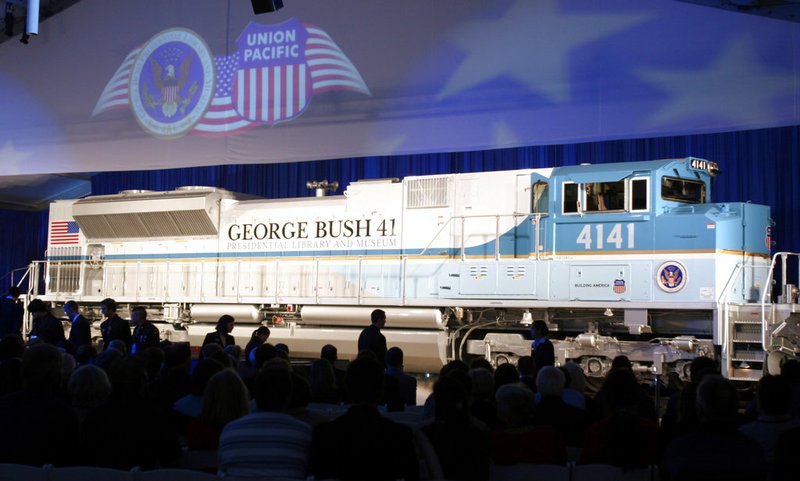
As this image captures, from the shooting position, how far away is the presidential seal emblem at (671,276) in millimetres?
13789

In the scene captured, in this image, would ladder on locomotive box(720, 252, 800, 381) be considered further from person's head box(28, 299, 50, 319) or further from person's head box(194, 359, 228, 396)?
person's head box(28, 299, 50, 319)

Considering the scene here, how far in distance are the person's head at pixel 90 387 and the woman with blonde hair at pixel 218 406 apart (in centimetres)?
88

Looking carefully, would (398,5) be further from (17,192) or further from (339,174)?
(17,192)

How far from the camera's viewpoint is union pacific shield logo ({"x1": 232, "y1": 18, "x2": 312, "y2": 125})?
17.7m

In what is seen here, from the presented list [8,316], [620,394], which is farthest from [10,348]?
[8,316]

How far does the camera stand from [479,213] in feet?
51.3

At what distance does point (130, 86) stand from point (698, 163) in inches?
468

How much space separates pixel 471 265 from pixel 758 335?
4601 mm

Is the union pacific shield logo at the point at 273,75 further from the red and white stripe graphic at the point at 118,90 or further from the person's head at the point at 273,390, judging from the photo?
the person's head at the point at 273,390

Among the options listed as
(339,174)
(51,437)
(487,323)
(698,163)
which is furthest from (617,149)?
(51,437)

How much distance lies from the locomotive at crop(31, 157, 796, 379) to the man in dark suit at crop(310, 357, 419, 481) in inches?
377

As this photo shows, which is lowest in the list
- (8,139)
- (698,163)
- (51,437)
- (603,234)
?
(51,437)

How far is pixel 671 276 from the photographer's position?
13.9 m

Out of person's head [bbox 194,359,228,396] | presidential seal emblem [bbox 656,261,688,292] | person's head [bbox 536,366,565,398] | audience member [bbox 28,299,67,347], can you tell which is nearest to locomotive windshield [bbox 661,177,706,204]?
presidential seal emblem [bbox 656,261,688,292]
